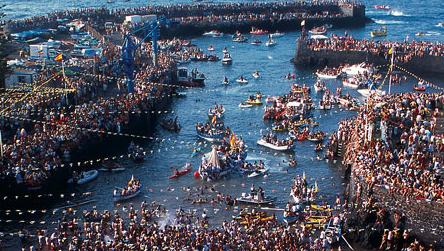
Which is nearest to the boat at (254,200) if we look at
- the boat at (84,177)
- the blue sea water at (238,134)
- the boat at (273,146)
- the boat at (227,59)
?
the blue sea water at (238,134)

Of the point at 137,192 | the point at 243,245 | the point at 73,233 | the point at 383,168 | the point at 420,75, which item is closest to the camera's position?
the point at 243,245

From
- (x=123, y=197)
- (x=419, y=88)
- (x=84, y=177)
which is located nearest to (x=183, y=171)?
(x=123, y=197)

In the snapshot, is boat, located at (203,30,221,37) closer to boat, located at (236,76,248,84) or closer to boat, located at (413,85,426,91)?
boat, located at (236,76,248,84)

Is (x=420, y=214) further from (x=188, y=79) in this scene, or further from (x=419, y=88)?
(x=188, y=79)

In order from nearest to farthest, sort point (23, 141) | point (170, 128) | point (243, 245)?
point (243, 245) → point (23, 141) → point (170, 128)

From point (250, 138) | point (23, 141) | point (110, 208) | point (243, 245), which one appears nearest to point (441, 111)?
point (250, 138)

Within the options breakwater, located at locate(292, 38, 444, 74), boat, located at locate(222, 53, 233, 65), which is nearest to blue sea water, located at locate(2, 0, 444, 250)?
boat, located at locate(222, 53, 233, 65)

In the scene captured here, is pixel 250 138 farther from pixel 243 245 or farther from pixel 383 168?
pixel 243 245
